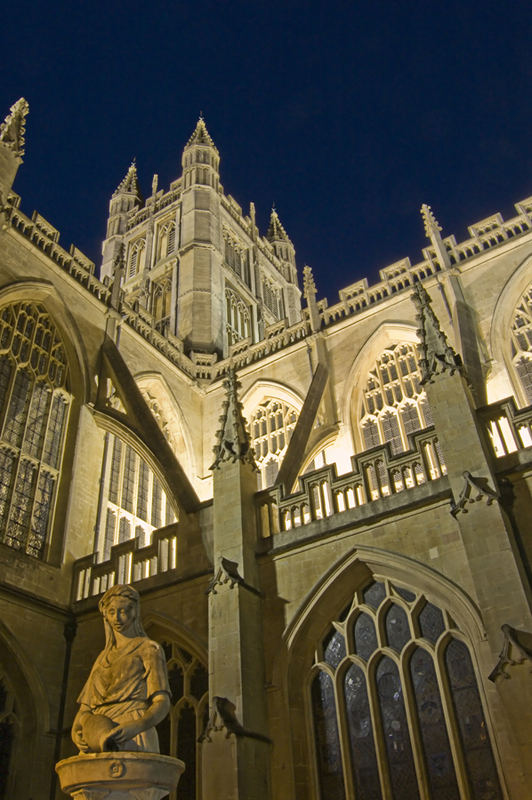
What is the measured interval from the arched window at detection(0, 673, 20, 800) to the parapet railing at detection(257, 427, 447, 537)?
508cm

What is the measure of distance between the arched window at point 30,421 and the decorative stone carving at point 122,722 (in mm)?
7679

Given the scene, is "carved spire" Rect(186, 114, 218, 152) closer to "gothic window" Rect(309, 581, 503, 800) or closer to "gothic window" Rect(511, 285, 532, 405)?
"gothic window" Rect(511, 285, 532, 405)

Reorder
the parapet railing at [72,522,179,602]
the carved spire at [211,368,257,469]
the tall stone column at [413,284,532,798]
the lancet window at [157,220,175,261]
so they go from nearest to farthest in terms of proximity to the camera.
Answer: the tall stone column at [413,284,532,798] < the carved spire at [211,368,257,469] < the parapet railing at [72,522,179,602] < the lancet window at [157,220,175,261]

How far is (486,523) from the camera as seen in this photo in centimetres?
796

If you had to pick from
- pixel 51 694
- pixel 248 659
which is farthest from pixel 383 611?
pixel 51 694

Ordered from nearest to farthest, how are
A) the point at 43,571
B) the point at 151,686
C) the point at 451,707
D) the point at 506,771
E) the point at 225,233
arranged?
the point at 151,686, the point at 506,771, the point at 451,707, the point at 43,571, the point at 225,233

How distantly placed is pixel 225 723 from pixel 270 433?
10959 millimetres

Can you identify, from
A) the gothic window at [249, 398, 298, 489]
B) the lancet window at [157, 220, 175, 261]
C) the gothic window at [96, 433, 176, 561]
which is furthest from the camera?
the lancet window at [157, 220, 175, 261]

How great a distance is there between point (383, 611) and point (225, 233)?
2386 cm

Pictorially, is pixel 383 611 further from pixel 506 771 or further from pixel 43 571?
pixel 43 571

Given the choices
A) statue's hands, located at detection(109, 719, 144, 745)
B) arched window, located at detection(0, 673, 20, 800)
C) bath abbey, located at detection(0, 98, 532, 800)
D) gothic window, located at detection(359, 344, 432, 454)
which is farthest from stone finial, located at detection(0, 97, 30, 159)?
statue's hands, located at detection(109, 719, 144, 745)

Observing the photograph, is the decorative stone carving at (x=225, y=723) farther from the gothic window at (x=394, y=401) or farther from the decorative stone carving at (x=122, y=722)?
the gothic window at (x=394, y=401)

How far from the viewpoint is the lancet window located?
29.0 m

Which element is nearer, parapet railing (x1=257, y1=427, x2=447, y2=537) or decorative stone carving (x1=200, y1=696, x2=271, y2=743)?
decorative stone carving (x1=200, y1=696, x2=271, y2=743)
